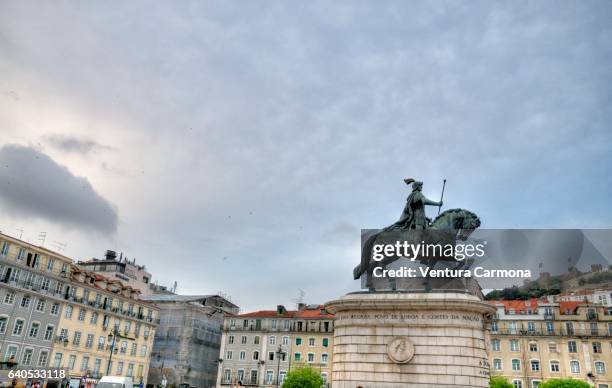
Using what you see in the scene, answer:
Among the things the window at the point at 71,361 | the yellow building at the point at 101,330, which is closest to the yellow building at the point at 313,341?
the yellow building at the point at 101,330

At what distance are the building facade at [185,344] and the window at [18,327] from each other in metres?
23.1

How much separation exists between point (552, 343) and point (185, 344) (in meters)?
45.9

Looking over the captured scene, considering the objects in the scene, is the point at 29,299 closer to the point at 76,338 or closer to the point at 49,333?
the point at 49,333

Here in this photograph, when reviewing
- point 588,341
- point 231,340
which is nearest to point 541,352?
point 588,341

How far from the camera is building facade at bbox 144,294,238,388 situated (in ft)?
234

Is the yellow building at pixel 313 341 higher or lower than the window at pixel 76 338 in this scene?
higher

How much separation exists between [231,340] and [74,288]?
2398cm

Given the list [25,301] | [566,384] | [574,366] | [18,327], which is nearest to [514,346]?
[574,366]

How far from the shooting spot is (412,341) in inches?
773

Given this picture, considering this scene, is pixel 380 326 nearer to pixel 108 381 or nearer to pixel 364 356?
pixel 364 356

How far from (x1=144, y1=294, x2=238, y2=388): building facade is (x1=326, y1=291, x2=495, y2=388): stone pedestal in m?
55.4

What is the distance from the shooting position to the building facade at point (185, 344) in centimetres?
7138

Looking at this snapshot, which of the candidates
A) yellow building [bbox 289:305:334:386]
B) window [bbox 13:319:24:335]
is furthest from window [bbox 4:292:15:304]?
yellow building [bbox 289:305:334:386]

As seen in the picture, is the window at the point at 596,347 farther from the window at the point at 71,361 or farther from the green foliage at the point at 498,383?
the window at the point at 71,361
